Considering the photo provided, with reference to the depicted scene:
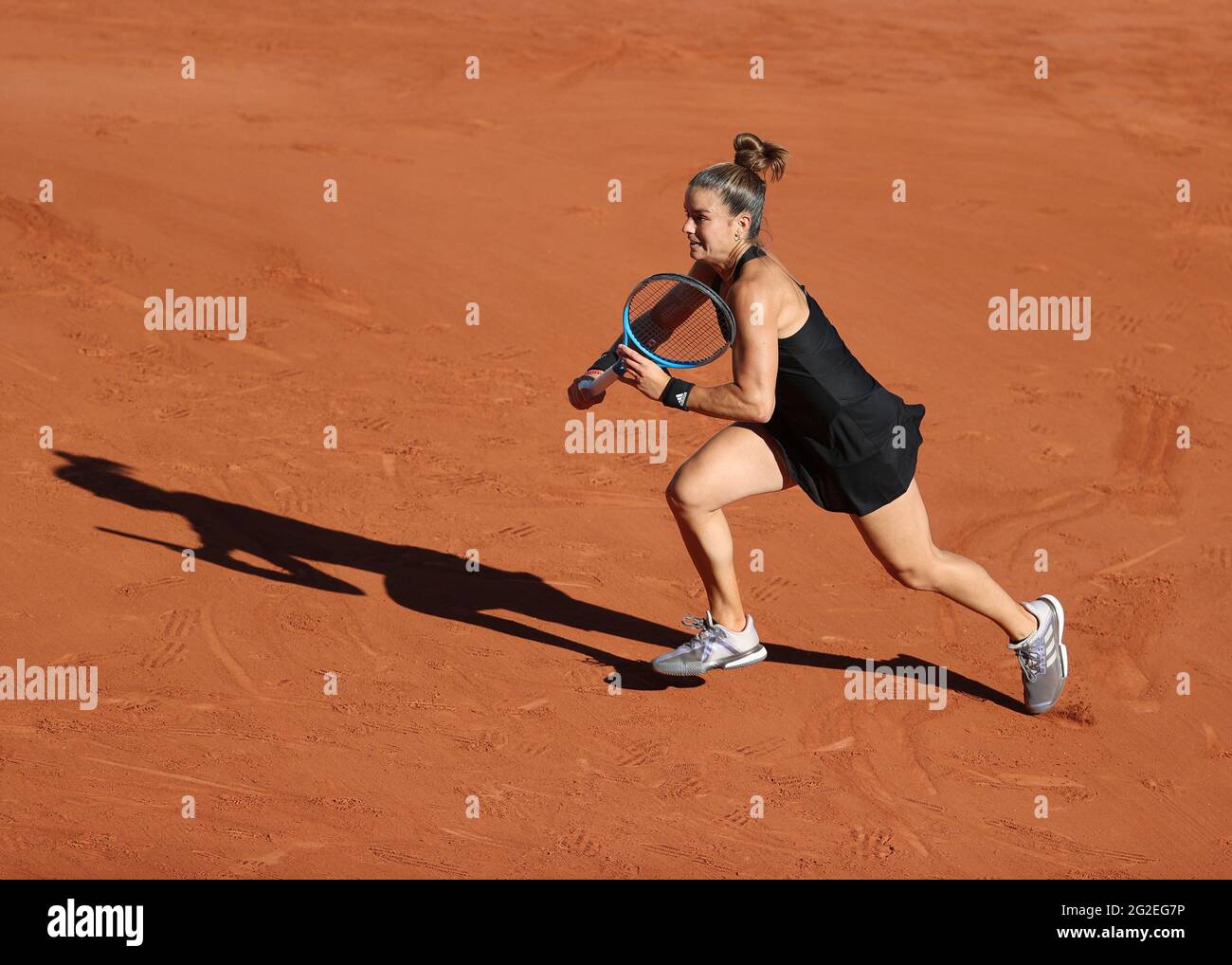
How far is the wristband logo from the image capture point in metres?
7.53

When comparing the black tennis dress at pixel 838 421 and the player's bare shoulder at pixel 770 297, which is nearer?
the player's bare shoulder at pixel 770 297

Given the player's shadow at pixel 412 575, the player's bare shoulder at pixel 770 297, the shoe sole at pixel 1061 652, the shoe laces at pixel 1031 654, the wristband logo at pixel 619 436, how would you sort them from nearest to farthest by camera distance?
the player's bare shoulder at pixel 770 297 < the shoe laces at pixel 1031 654 < the shoe sole at pixel 1061 652 < the player's shadow at pixel 412 575 < the wristband logo at pixel 619 436

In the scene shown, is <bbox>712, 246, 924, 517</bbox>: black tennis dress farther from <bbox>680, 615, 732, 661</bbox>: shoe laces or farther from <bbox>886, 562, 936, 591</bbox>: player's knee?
<bbox>680, 615, 732, 661</bbox>: shoe laces

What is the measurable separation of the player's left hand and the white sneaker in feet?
3.30

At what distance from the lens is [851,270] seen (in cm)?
962

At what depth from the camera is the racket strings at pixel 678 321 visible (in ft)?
16.5

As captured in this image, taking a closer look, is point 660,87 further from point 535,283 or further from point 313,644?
point 313,644

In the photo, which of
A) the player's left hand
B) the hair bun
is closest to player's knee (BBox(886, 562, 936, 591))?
the player's left hand

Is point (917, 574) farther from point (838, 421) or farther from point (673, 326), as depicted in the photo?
point (673, 326)

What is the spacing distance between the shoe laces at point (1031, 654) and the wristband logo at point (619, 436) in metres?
2.58

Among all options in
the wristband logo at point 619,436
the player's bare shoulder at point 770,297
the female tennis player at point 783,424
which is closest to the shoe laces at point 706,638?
the female tennis player at point 783,424

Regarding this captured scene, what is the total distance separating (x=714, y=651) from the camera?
5.43 m

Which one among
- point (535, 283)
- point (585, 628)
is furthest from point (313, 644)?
point (535, 283)

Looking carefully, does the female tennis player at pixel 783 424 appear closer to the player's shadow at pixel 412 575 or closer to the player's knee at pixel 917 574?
the player's knee at pixel 917 574
